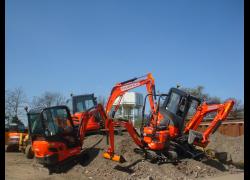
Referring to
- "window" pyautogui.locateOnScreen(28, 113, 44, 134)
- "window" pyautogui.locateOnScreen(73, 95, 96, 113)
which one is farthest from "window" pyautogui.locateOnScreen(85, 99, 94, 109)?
"window" pyautogui.locateOnScreen(28, 113, 44, 134)

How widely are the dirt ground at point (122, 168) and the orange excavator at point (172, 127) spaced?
0.58 meters

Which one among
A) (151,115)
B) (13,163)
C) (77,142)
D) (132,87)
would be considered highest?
(132,87)

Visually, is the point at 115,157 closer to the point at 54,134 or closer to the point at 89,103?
the point at 54,134

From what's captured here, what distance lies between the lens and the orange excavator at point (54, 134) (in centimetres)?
1357

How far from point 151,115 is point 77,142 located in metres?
3.41

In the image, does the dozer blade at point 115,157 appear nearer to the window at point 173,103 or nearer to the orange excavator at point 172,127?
the orange excavator at point 172,127

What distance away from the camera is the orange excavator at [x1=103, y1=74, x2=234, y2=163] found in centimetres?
1505

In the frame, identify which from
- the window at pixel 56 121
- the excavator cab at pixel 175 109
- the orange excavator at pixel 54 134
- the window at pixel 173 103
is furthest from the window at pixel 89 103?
the window at pixel 173 103

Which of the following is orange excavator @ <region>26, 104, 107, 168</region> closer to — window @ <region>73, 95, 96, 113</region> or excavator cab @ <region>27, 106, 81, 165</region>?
excavator cab @ <region>27, 106, 81, 165</region>

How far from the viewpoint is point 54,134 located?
45.9 ft

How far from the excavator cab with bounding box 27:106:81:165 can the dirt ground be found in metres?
0.58

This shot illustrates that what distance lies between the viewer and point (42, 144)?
13.6 m
